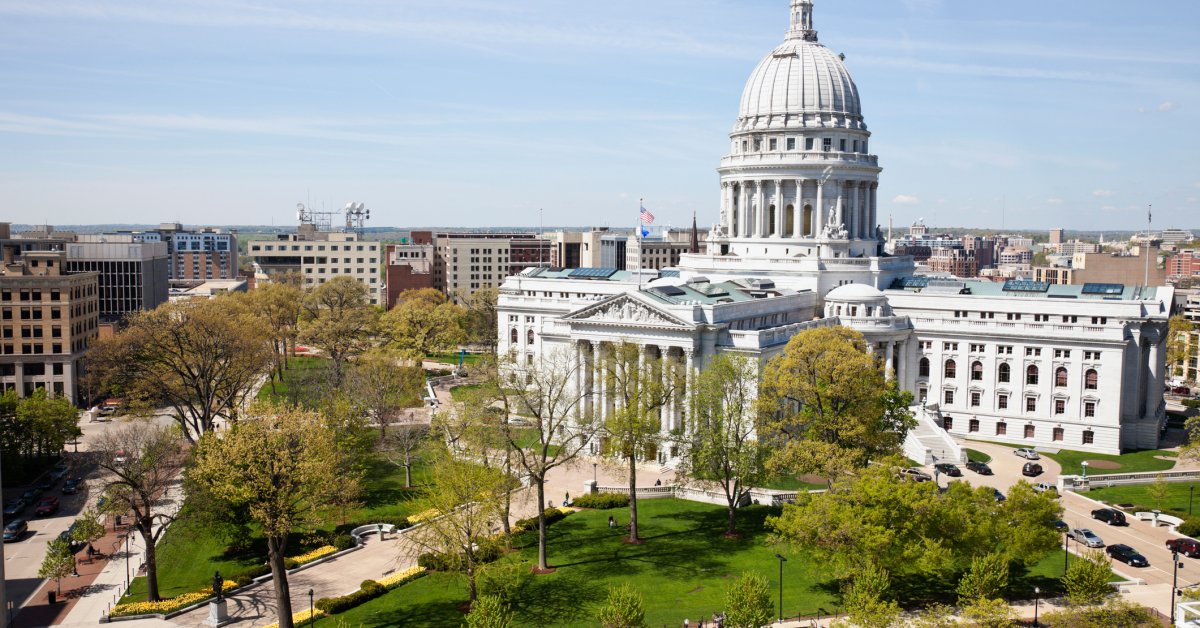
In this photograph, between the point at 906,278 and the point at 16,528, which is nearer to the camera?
the point at 16,528

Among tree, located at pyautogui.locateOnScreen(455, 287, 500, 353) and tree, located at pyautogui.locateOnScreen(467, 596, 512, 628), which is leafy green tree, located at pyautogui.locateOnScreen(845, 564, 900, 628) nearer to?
tree, located at pyautogui.locateOnScreen(467, 596, 512, 628)

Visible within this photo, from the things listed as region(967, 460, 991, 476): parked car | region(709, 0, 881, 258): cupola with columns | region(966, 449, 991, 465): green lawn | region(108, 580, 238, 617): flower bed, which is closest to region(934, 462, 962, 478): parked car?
region(967, 460, 991, 476): parked car

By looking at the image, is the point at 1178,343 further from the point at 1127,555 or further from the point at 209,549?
the point at 209,549

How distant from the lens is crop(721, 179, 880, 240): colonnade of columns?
368ft

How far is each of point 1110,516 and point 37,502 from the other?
258 feet

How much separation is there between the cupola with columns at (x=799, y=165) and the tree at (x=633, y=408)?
42646 mm

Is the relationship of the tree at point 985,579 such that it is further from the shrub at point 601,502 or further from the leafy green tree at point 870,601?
the shrub at point 601,502

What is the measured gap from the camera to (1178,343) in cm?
13125

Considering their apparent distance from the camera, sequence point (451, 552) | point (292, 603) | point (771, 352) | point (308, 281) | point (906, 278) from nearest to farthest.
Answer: point (451, 552)
point (292, 603)
point (771, 352)
point (906, 278)
point (308, 281)

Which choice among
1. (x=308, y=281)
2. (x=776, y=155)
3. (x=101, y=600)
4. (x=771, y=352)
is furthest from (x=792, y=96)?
(x=308, y=281)

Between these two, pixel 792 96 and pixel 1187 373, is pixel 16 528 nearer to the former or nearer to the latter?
pixel 792 96

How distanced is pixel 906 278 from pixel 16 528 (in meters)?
89.1

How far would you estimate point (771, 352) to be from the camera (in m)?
84.1

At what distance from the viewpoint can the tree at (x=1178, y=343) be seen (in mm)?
129250
